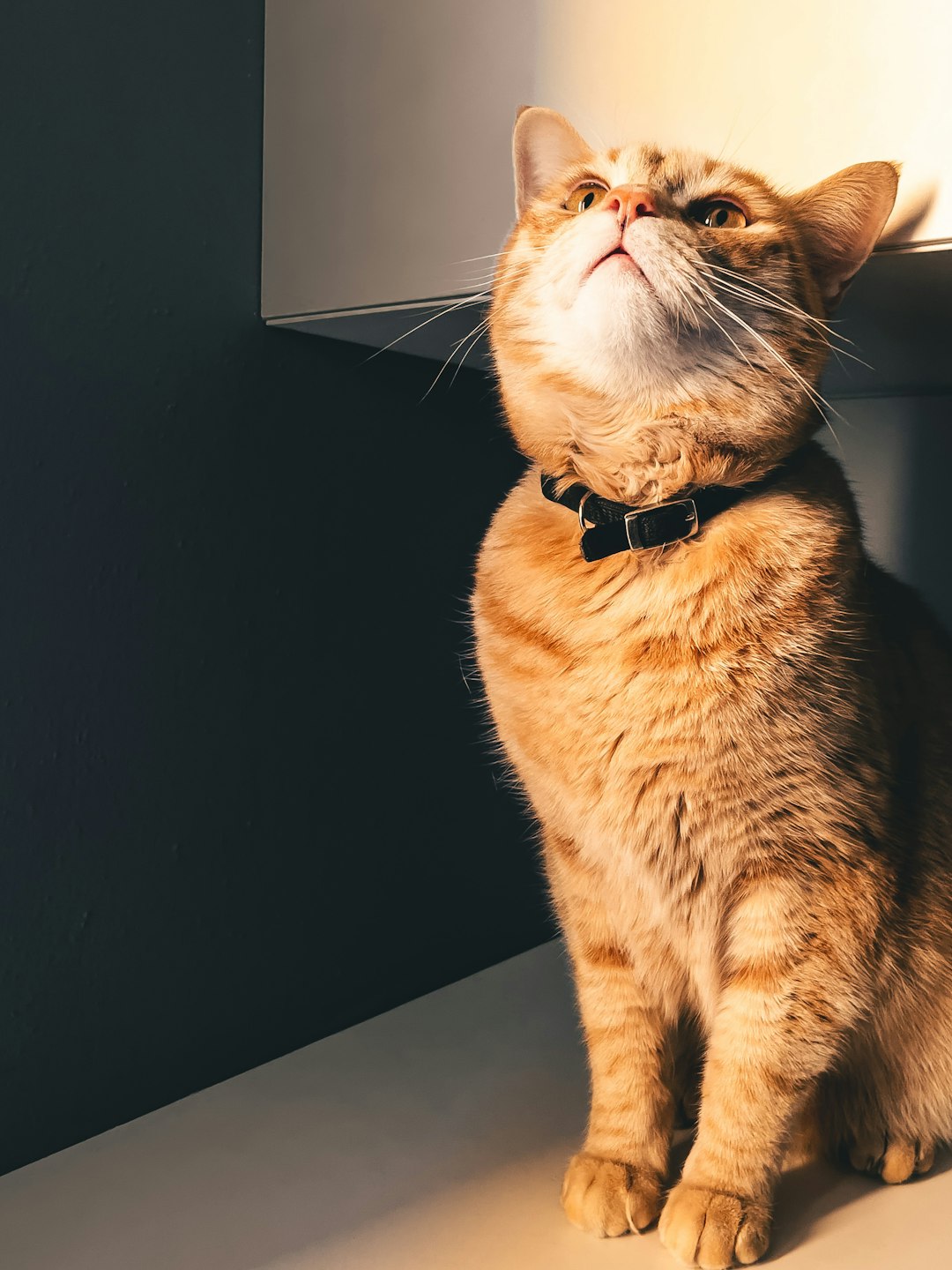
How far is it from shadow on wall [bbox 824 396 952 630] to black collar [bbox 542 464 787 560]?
727mm

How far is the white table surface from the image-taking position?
0.98 m

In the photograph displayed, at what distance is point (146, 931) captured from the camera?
1.21 meters

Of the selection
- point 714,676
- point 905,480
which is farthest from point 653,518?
point 905,480

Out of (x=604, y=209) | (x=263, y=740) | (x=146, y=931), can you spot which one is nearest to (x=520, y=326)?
(x=604, y=209)

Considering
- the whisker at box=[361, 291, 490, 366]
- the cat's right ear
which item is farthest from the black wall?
the cat's right ear

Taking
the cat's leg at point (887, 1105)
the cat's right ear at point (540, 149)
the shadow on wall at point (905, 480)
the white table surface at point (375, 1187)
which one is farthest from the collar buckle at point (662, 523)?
the shadow on wall at point (905, 480)

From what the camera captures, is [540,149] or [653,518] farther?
[540,149]

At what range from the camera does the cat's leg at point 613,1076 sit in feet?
3.26

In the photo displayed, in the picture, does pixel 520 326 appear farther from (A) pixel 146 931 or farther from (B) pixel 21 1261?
(B) pixel 21 1261

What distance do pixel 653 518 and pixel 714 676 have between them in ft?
0.48

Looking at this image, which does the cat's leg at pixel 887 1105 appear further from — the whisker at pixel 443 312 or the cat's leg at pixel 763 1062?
the whisker at pixel 443 312

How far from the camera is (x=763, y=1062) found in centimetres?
92

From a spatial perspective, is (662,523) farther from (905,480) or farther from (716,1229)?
(905,480)

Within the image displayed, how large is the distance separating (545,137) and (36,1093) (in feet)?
3.48
